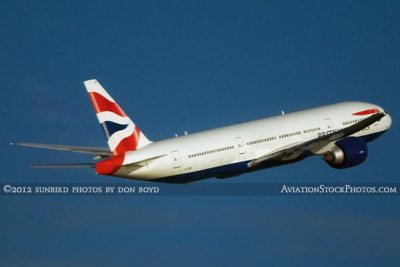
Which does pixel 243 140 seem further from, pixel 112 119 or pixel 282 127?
pixel 112 119

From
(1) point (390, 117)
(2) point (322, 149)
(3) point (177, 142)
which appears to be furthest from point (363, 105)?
(3) point (177, 142)

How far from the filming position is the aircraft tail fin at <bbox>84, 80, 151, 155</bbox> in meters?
54.0

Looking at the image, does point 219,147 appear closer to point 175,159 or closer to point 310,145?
point 175,159

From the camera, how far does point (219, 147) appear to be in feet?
181

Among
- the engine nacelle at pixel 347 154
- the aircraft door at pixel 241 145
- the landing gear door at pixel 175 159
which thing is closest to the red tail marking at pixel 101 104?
the landing gear door at pixel 175 159

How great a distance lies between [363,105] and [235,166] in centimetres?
1365

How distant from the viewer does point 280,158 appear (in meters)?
57.1

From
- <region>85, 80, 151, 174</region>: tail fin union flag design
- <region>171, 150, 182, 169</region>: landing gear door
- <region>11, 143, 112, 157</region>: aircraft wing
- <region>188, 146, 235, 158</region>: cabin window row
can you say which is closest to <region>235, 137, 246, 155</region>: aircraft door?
<region>188, 146, 235, 158</region>: cabin window row

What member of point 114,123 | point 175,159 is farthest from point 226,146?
point 114,123

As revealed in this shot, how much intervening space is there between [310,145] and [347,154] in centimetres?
250

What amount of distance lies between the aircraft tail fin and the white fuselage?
3.09 ft

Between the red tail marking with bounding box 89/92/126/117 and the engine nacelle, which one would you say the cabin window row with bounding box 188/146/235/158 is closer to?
the red tail marking with bounding box 89/92/126/117

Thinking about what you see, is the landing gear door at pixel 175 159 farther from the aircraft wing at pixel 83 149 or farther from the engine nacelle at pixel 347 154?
the engine nacelle at pixel 347 154

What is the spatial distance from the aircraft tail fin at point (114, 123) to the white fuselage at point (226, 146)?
3.09 feet
